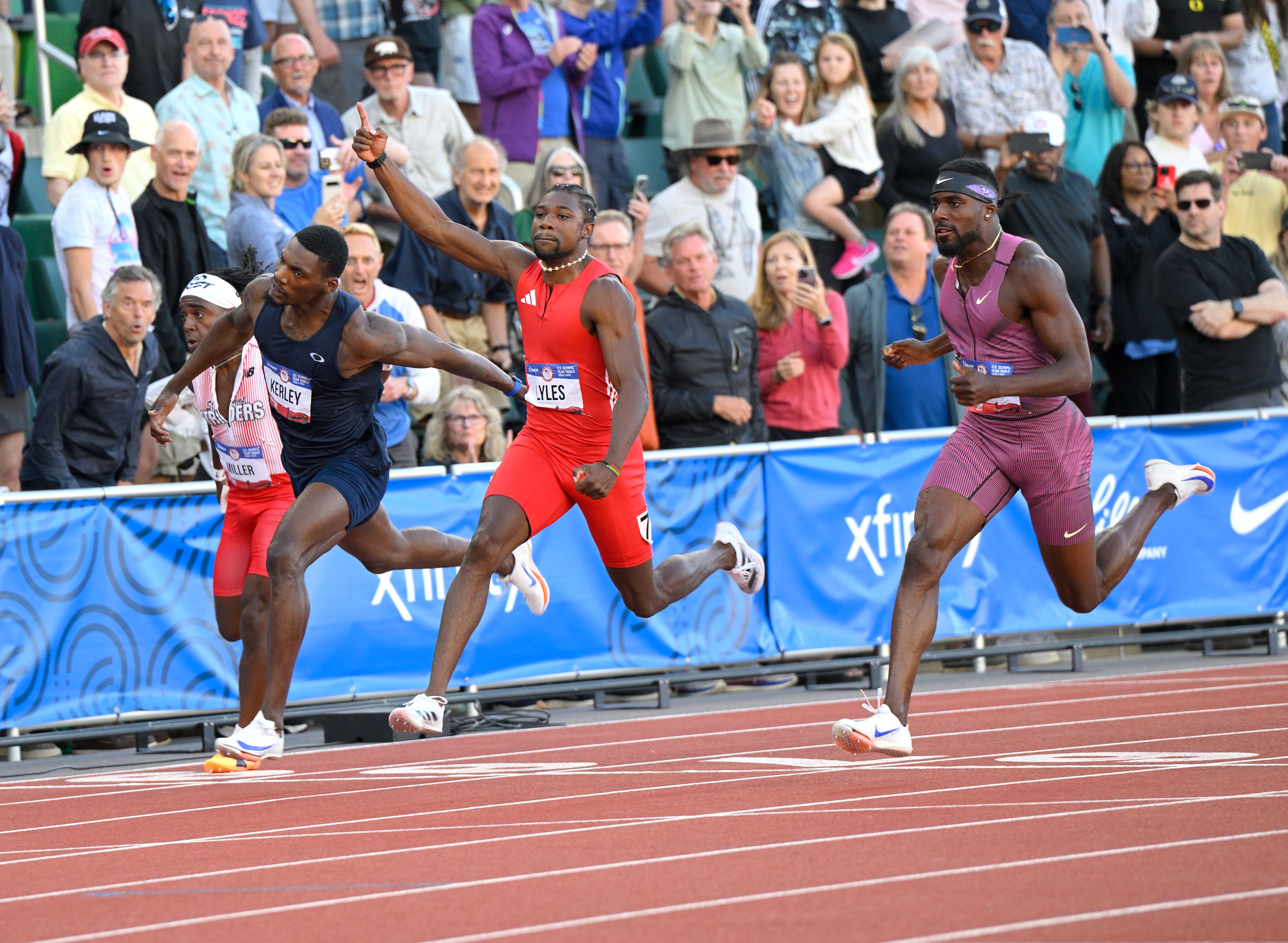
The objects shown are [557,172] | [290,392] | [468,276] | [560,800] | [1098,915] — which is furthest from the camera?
[557,172]

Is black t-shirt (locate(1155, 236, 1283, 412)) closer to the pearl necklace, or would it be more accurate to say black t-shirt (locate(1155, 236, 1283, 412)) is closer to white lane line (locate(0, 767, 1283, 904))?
the pearl necklace

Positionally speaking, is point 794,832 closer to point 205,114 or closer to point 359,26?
point 205,114

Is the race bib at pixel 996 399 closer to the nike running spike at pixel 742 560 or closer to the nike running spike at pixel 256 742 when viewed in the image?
A: the nike running spike at pixel 742 560

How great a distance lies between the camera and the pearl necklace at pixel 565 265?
332 inches

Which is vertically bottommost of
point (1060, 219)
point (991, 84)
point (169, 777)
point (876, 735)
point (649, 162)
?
point (169, 777)

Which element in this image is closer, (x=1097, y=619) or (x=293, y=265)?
(x=293, y=265)

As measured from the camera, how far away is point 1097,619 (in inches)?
528

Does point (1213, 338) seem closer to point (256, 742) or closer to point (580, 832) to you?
point (256, 742)

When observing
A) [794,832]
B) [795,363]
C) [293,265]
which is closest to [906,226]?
[795,363]

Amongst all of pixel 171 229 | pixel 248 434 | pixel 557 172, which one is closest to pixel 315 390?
pixel 248 434

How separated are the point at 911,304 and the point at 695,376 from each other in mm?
1893

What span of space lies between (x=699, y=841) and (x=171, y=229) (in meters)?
7.13

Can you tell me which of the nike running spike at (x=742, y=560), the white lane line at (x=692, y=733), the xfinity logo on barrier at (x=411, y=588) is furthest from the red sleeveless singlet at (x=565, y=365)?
the xfinity logo on barrier at (x=411, y=588)

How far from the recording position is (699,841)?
6.18m
